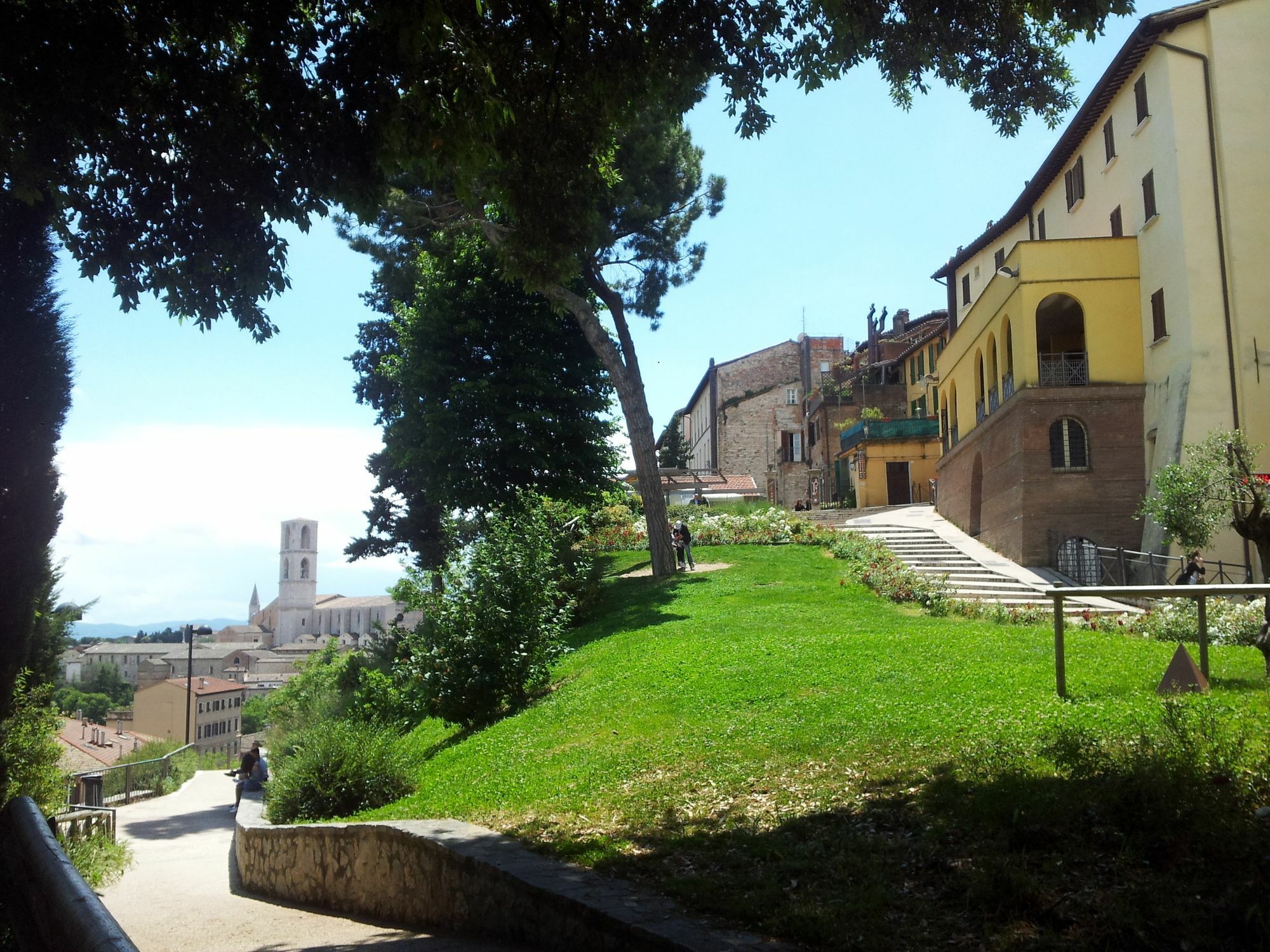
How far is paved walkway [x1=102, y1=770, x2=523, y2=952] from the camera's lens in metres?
6.41

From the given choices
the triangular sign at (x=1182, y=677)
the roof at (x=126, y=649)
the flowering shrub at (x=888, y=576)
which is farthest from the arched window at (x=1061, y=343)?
the roof at (x=126, y=649)

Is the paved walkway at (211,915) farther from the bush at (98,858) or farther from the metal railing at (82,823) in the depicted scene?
the metal railing at (82,823)

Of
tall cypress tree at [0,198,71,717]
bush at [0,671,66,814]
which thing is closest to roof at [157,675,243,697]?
bush at [0,671,66,814]

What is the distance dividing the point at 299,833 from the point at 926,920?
7023 millimetres

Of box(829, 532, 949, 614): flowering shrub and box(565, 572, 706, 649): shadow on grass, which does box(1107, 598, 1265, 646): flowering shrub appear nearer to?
box(829, 532, 949, 614): flowering shrub

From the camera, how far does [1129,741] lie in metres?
6.15

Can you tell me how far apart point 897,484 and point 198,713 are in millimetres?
57746

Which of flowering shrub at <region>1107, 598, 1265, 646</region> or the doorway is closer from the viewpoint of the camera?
flowering shrub at <region>1107, 598, 1265, 646</region>

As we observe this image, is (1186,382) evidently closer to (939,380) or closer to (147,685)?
(939,380)

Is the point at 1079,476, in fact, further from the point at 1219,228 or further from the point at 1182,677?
the point at 1182,677

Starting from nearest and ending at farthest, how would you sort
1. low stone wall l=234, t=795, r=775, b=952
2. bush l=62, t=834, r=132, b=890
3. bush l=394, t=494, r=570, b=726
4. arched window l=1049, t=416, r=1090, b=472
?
1. low stone wall l=234, t=795, r=775, b=952
2. bush l=62, t=834, r=132, b=890
3. bush l=394, t=494, r=570, b=726
4. arched window l=1049, t=416, r=1090, b=472

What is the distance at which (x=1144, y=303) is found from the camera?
2250 cm

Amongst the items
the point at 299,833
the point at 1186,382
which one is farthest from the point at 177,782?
the point at 1186,382

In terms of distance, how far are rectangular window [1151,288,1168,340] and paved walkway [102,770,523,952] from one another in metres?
20.2
